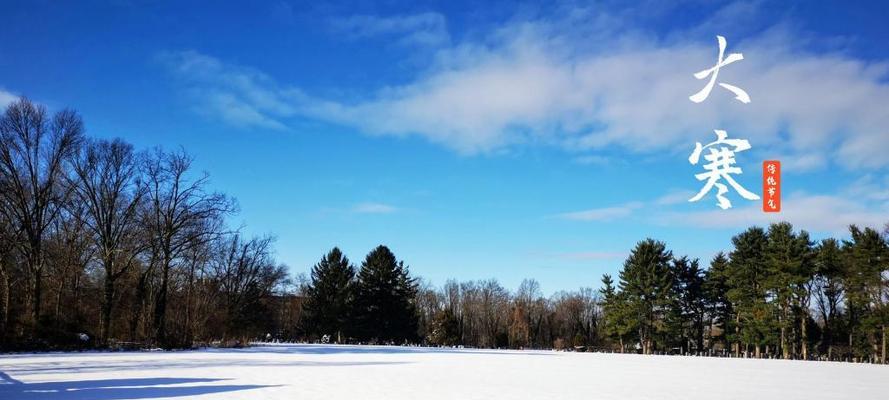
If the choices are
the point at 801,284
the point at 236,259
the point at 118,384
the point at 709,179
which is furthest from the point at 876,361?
the point at 236,259

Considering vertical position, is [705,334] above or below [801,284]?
below

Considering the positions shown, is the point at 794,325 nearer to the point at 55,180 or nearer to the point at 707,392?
the point at 707,392

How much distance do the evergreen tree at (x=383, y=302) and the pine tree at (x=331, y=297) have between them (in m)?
1.21

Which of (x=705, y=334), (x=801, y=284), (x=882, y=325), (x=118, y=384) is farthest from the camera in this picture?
(x=705, y=334)

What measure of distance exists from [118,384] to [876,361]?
44519 millimetres

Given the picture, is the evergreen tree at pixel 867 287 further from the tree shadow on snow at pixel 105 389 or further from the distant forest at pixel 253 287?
the tree shadow on snow at pixel 105 389

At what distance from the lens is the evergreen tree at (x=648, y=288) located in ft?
168

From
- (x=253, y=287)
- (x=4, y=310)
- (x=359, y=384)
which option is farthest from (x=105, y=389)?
(x=253, y=287)

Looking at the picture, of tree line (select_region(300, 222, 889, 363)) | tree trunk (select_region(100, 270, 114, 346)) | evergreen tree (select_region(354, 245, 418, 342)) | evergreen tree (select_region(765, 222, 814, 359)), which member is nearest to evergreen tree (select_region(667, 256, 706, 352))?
tree line (select_region(300, 222, 889, 363))

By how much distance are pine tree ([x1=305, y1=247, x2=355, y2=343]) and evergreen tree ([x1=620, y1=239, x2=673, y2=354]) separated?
25967 millimetres

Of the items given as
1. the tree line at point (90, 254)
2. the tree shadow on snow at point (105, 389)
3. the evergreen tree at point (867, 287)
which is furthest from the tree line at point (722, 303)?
the tree shadow on snow at point (105, 389)

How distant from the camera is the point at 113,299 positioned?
32125 millimetres

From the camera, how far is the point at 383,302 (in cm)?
5988

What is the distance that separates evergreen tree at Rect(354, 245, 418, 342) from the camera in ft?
193
